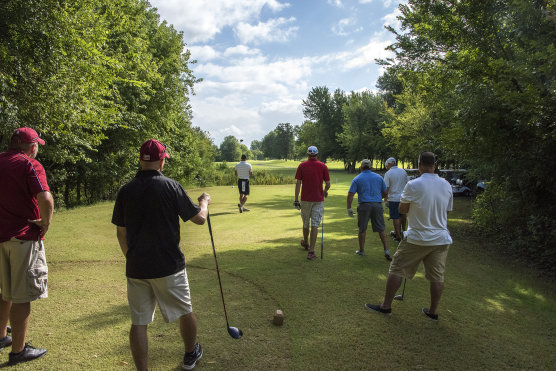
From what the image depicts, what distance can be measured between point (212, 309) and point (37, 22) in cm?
950

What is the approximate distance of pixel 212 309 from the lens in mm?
4805

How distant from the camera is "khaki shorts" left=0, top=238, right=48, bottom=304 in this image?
3336 mm

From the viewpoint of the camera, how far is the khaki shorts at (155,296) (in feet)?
9.78

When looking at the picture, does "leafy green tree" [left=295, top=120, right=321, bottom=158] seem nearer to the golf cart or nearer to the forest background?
the golf cart

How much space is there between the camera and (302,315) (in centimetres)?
467

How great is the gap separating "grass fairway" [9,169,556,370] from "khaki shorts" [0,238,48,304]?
719 mm

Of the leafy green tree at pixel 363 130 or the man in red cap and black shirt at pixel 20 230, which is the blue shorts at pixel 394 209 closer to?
the man in red cap and black shirt at pixel 20 230

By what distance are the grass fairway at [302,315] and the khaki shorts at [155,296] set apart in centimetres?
80

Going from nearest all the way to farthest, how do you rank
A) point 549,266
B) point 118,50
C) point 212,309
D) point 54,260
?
point 212,309 → point 54,260 → point 549,266 → point 118,50

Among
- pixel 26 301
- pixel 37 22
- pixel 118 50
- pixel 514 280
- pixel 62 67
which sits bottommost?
pixel 514 280

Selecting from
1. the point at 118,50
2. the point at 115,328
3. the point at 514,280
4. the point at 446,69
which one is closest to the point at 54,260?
the point at 115,328

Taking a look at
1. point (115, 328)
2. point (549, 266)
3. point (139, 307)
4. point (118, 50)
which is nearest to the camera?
point (139, 307)

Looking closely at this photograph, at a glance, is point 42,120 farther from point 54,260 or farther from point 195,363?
point 195,363

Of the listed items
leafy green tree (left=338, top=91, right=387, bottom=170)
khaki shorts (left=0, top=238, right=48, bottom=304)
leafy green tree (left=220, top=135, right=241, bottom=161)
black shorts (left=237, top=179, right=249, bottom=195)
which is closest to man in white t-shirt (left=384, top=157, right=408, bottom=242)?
black shorts (left=237, top=179, right=249, bottom=195)
